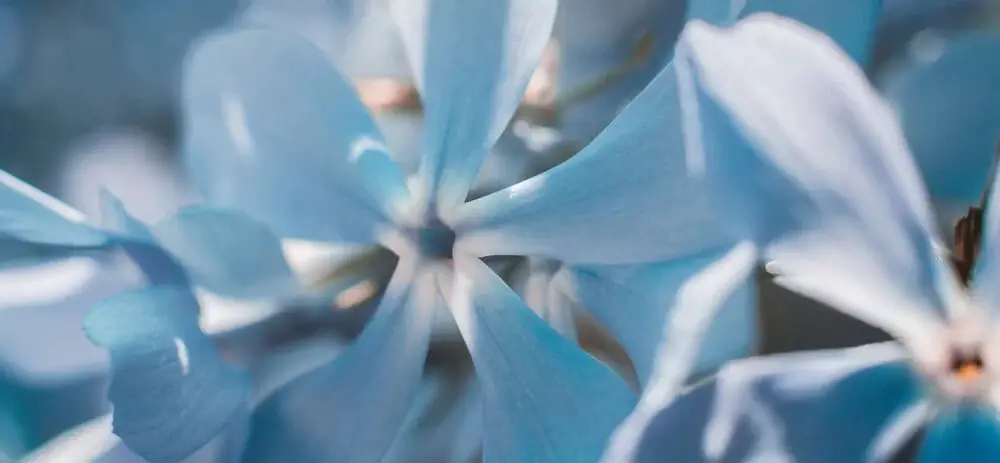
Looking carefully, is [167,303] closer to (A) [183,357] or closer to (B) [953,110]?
(A) [183,357]

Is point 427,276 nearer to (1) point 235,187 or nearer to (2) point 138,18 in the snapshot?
(1) point 235,187

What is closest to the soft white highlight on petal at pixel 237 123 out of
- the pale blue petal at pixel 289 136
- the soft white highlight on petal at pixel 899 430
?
the pale blue petal at pixel 289 136

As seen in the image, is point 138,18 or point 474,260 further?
point 138,18

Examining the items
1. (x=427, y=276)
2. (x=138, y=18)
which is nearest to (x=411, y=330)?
(x=427, y=276)

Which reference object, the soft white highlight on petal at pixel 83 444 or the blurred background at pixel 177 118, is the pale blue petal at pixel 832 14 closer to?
the blurred background at pixel 177 118

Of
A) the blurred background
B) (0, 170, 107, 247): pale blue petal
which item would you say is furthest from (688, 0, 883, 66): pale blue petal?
(0, 170, 107, 247): pale blue petal

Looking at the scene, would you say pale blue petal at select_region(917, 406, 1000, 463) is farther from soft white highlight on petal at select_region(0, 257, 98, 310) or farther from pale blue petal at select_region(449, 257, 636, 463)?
soft white highlight on petal at select_region(0, 257, 98, 310)
